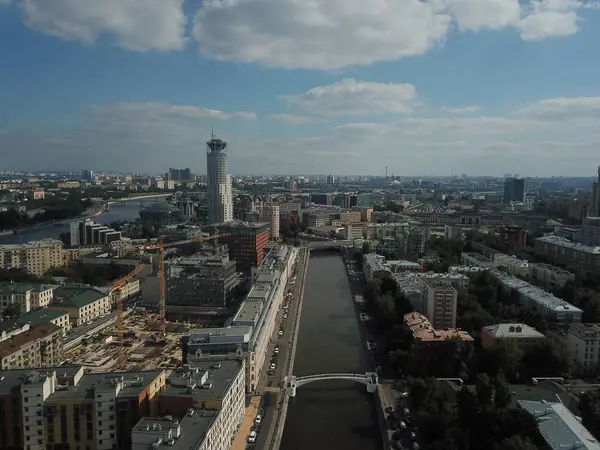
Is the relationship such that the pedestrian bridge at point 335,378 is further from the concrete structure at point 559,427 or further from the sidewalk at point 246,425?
the concrete structure at point 559,427

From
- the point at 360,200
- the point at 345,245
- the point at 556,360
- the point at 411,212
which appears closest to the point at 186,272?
the point at 556,360

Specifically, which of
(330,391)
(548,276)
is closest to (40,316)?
(330,391)

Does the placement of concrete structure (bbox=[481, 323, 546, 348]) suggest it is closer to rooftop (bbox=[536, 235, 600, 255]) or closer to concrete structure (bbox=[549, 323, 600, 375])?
concrete structure (bbox=[549, 323, 600, 375])

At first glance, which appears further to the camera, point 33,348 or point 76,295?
point 76,295

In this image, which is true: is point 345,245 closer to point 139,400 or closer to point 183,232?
point 183,232

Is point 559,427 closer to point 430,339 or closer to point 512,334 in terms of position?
point 430,339

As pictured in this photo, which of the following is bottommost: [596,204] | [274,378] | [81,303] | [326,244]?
[274,378]
